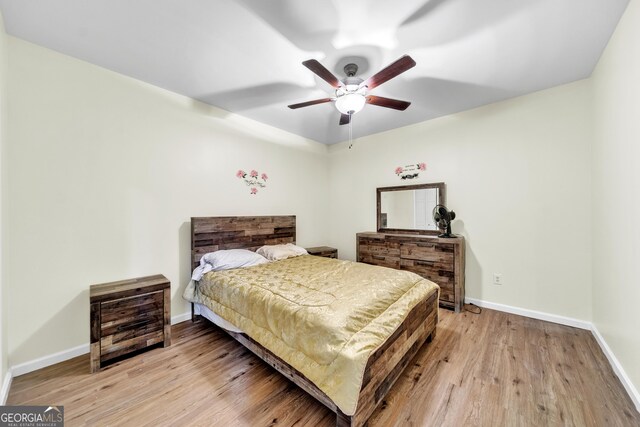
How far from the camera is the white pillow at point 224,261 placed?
8.77ft

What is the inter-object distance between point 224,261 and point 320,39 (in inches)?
93.1

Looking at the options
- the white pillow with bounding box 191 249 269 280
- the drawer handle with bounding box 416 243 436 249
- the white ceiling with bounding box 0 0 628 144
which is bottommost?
the white pillow with bounding box 191 249 269 280

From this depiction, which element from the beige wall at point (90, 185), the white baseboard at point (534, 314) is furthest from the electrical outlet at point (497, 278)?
the beige wall at point (90, 185)

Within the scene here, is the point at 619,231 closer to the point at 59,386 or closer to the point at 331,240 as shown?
the point at 331,240

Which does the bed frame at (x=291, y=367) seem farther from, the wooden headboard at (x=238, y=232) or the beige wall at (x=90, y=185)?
the beige wall at (x=90, y=185)

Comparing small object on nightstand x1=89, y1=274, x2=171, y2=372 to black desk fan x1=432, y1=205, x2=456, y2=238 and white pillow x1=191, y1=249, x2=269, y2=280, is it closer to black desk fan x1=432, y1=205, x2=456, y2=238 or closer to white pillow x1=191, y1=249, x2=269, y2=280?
white pillow x1=191, y1=249, x2=269, y2=280

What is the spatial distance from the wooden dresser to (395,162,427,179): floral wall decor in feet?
3.38

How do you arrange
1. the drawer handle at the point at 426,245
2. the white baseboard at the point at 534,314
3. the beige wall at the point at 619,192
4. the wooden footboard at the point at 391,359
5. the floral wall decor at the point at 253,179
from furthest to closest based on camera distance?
the floral wall decor at the point at 253,179
the drawer handle at the point at 426,245
the white baseboard at the point at 534,314
the beige wall at the point at 619,192
the wooden footboard at the point at 391,359

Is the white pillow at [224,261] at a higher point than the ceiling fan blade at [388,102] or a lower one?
lower

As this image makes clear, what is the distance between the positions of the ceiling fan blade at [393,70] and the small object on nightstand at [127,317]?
2.60 metres

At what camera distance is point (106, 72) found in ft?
7.63

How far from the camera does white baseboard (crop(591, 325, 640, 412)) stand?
5.12 feet

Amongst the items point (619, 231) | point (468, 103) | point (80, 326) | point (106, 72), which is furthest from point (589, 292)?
point (106, 72)

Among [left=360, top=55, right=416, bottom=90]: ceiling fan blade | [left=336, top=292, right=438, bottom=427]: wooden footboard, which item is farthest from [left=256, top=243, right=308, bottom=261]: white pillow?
[left=360, top=55, right=416, bottom=90]: ceiling fan blade
